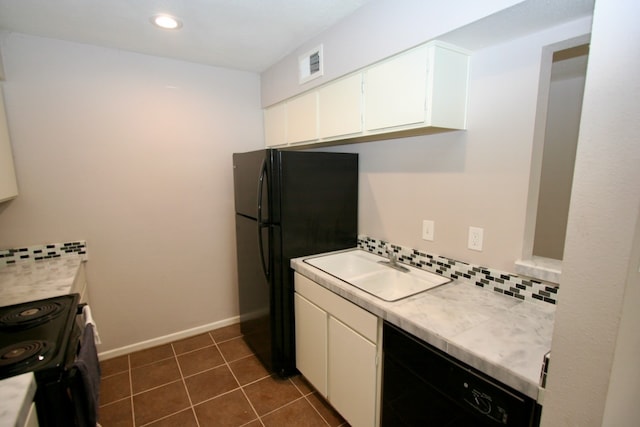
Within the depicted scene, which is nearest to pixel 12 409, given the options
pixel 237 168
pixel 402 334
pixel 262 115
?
pixel 402 334

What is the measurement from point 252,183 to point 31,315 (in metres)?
1.35

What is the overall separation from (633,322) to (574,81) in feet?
8.23

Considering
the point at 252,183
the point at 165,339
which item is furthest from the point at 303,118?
the point at 165,339

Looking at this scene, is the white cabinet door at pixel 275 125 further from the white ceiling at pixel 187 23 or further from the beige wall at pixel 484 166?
the beige wall at pixel 484 166

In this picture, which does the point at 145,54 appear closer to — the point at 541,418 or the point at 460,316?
the point at 460,316

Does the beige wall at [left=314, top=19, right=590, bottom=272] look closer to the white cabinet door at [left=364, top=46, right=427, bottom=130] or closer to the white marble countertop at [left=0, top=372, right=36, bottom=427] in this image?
the white cabinet door at [left=364, top=46, right=427, bottom=130]

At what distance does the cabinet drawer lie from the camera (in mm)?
1489

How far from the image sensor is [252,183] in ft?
7.31

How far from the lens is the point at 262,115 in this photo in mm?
2955

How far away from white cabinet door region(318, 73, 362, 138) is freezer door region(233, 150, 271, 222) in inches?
17.8

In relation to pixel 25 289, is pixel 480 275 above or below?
above

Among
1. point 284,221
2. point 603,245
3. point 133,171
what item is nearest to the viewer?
point 603,245

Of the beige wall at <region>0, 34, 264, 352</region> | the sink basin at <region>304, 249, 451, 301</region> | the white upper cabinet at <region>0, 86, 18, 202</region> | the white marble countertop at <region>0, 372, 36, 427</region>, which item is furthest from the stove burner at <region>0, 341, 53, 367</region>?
the beige wall at <region>0, 34, 264, 352</region>

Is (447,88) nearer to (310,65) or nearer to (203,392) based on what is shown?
(310,65)
